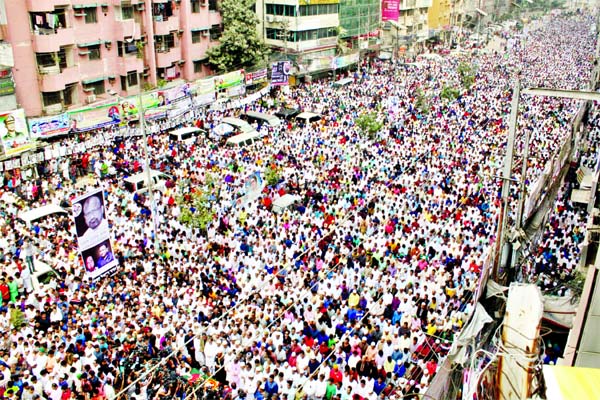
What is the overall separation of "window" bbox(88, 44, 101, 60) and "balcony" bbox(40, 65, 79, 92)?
1.28 meters

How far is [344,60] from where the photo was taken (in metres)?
39.1

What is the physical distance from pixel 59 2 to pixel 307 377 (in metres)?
19.7

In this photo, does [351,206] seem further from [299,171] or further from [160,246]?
[160,246]

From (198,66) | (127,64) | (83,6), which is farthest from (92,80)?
(198,66)

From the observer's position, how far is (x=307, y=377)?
1022 centimetres

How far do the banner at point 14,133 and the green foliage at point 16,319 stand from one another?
9651 mm

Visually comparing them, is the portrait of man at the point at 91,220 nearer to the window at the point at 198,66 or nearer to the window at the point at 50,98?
the window at the point at 50,98

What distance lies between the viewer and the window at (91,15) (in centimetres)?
2502

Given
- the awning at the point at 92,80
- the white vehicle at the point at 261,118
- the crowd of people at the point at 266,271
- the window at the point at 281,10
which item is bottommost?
the crowd of people at the point at 266,271

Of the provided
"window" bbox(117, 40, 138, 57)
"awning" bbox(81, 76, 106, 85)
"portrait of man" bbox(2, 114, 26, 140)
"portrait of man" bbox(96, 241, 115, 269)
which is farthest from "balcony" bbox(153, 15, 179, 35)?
"portrait of man" bbox(96, 241, 115, 269)

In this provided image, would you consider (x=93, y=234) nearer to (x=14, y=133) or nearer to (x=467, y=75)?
(x=14, y=133)

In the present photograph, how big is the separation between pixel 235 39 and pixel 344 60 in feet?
30.8

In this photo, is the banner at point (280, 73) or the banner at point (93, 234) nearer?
the banner at point (93, 234)

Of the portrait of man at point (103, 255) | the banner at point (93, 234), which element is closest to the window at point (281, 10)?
the banner at point (93, 234)
